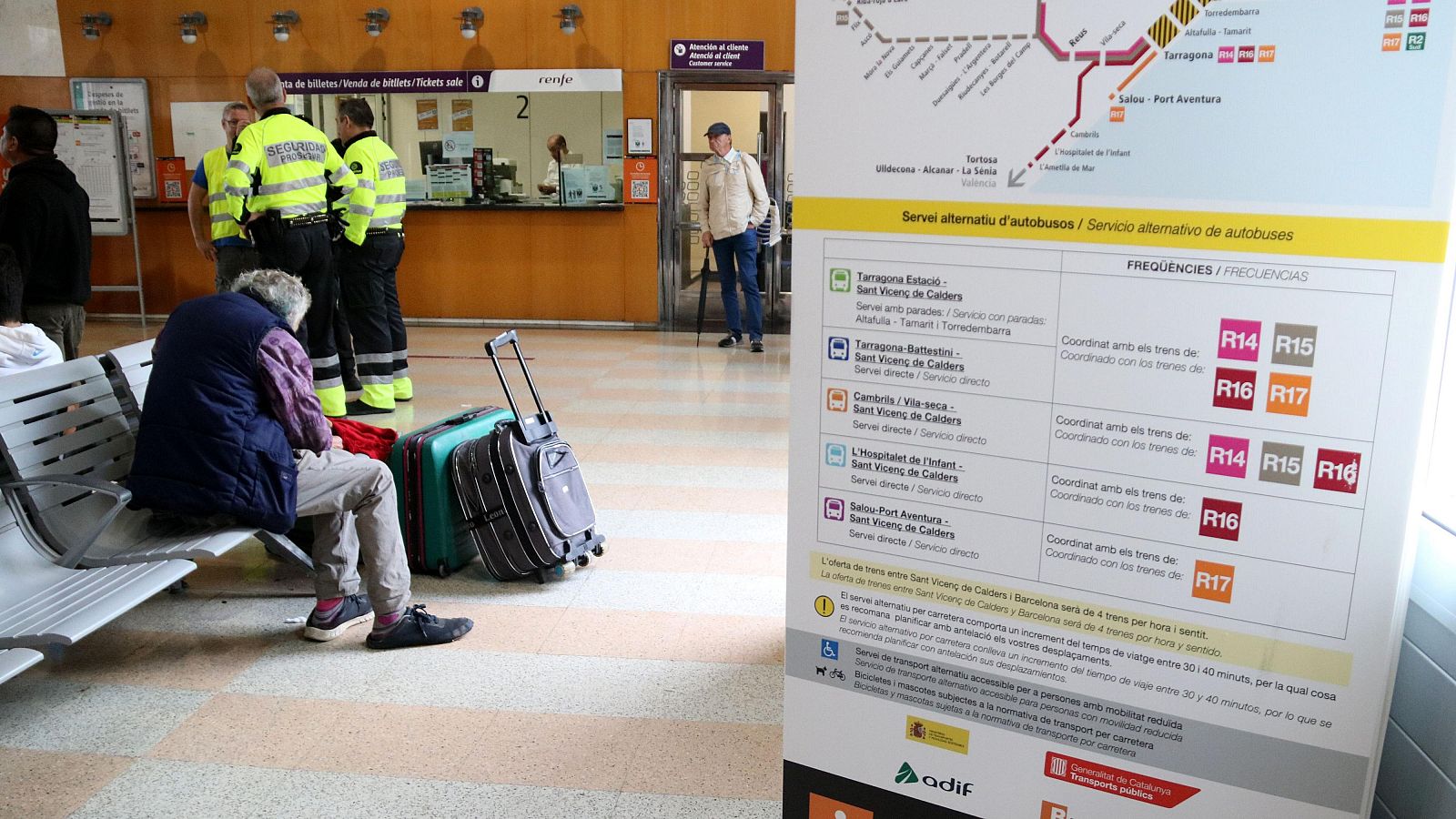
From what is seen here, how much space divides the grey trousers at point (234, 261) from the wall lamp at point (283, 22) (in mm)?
4242

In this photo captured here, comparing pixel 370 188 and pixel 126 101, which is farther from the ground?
pixel 126 101

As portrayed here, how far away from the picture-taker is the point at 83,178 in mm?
9695

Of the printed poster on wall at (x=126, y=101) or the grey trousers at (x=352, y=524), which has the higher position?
the printed poster on wall at (x=126, y=101)

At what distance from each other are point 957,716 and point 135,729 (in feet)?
7.50

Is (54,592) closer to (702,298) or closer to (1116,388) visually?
(1116,388)

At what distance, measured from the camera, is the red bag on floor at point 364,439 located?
4086 millimetres

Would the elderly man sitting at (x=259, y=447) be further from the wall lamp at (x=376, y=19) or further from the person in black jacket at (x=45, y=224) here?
the wall lamp at (x=376, y=19)

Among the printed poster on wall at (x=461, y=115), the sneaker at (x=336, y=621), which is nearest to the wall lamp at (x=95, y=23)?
the printed poster on wall at (x=461, y=115)

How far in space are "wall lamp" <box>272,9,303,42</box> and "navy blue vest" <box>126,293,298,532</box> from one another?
25.1 feet

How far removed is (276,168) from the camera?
19.7ft

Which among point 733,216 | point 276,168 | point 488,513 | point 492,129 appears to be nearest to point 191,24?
point 492,129

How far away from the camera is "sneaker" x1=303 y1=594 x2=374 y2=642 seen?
347 cm

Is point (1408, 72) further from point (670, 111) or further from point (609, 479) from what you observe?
point (670, 111)

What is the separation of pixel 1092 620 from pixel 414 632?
238 centimetres
